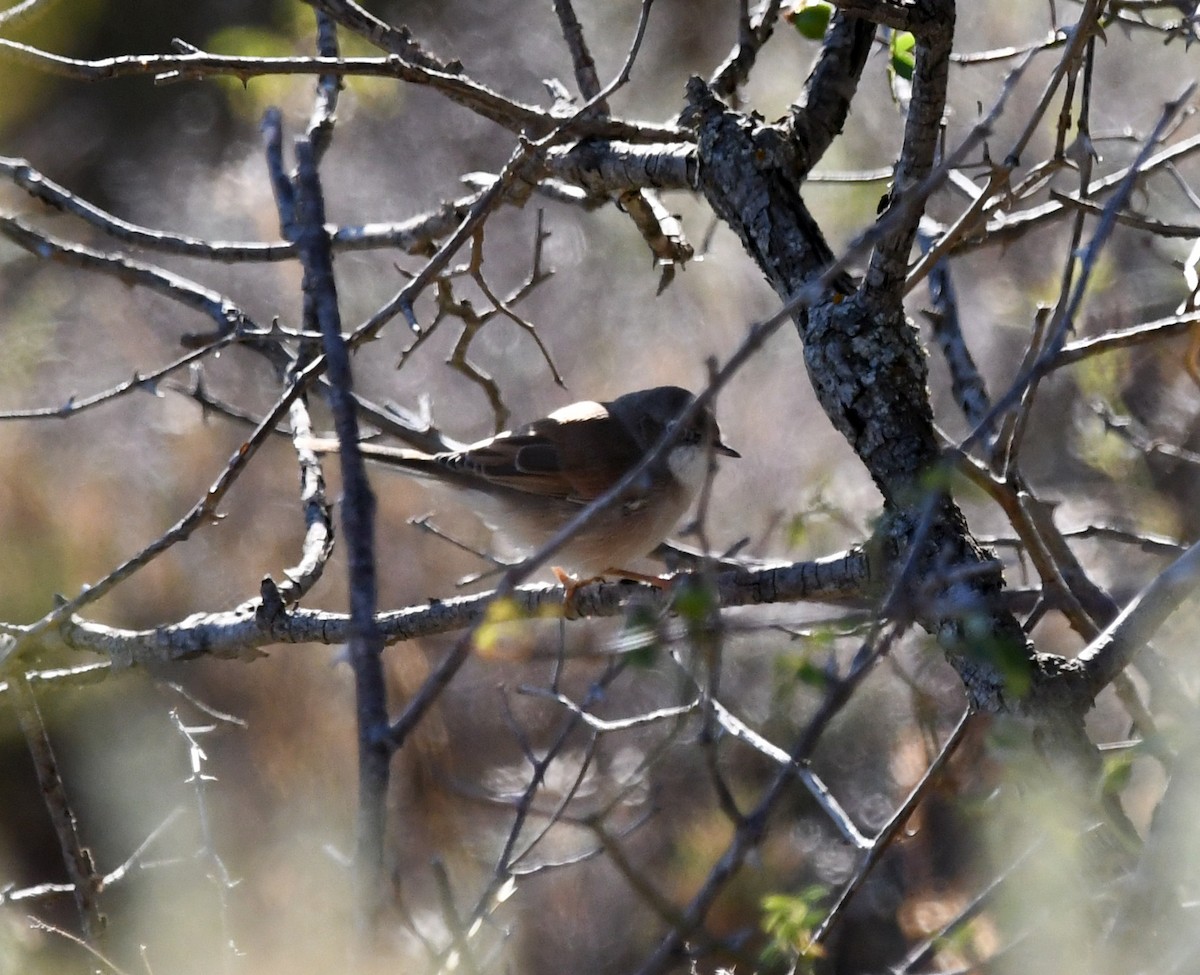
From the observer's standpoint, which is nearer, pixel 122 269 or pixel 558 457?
pixel 122 269

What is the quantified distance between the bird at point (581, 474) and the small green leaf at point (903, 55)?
162 centimetres

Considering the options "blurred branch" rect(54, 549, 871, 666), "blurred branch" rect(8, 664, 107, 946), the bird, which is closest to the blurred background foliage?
the bird

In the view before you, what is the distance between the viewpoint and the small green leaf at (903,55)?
2.94 m

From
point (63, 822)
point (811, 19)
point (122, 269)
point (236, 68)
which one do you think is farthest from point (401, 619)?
point (811, 19)

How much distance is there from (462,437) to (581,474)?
5.79 ft

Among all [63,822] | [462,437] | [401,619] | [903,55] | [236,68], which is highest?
[462,437]

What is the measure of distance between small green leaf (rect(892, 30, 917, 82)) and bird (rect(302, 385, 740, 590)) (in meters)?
1.62

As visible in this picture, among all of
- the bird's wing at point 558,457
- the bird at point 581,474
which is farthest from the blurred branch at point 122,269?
the bird's wing at point 558,457

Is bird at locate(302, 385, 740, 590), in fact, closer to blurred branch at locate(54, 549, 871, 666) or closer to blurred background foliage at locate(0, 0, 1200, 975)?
blurred background foliage at locate(0, 0, 1200, 975)

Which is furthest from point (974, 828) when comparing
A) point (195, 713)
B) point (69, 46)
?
point (69, 46)

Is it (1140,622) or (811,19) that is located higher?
(811,19)

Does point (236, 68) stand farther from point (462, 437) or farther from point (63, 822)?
point (462, 437)

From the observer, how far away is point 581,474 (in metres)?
4.68

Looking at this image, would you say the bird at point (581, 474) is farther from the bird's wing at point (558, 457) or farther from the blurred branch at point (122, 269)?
the blurred branch at point (122, 269)
